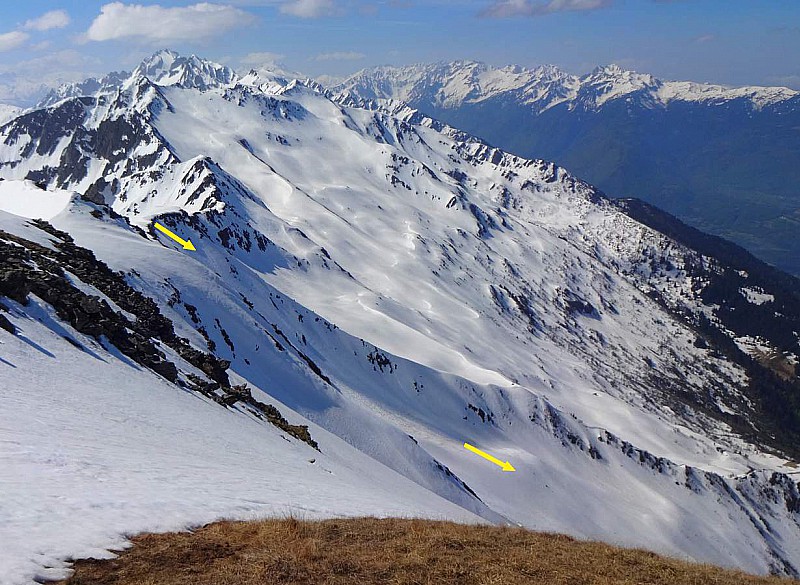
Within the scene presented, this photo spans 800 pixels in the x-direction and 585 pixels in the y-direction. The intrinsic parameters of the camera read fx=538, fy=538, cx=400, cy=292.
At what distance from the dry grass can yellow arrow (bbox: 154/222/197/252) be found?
78.7 metres

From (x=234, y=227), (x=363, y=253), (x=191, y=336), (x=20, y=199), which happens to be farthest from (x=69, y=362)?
(x=363, y=253)

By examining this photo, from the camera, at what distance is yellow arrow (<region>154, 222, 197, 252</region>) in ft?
283

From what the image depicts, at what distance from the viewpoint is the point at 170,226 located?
9269 cm

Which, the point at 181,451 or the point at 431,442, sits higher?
the point at 181,451

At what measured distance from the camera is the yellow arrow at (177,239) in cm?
8612

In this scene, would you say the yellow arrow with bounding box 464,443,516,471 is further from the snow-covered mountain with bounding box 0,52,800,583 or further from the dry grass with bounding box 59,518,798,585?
the dry grass with bounding box 59,518,798,585

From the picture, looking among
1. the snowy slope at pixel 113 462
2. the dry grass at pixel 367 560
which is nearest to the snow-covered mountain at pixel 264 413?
the snowy slope at pixel 113 462

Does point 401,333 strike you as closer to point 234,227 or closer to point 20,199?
point 234,227

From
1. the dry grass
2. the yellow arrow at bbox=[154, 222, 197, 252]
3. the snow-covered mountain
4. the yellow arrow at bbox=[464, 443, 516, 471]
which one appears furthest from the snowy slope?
the yellow arrow at bbox=[154, 222, 197, 252]

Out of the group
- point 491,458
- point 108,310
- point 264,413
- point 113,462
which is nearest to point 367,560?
point 113,462

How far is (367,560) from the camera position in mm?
12156

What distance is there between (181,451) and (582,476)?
80.6 m

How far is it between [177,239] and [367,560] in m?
85.0

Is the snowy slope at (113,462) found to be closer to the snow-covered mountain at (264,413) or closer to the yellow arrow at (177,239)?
the snow-covered mountain at (264,413)
